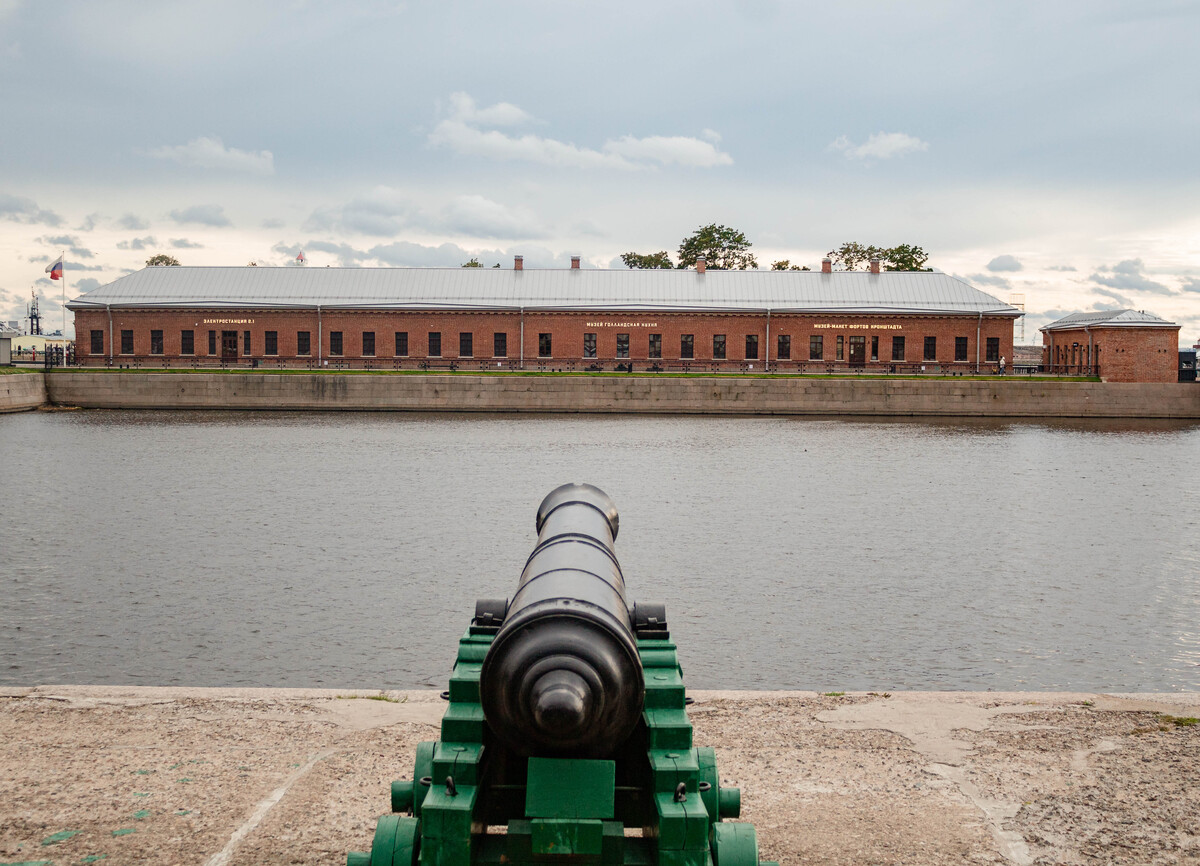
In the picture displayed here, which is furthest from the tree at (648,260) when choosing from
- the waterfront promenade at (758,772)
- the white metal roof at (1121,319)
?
the waterfront promenade at (758,772)

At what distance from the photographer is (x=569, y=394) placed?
43312 mm

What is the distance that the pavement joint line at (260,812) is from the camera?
4.47 metres

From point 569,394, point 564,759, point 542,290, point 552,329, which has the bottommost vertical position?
point 564,759

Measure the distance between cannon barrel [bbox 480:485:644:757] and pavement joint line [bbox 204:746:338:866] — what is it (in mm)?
1860

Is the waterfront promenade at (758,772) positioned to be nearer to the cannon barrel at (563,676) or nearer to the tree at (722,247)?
the cannon barrel at (563,676)

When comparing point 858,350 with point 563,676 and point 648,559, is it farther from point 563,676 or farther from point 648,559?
point 563,676

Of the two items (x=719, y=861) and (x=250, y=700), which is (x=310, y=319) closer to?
(x=250, y=700)

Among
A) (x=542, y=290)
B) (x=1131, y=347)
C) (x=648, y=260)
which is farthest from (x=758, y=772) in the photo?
(x=648, y=260)

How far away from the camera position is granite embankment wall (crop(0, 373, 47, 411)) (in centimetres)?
3950

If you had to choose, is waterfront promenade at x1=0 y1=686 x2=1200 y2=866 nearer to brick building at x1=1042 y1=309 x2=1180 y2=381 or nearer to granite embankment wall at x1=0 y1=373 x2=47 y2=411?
granite embankment wall at x1=0 y1=373 x2=47 y2=411

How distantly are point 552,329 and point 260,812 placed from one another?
50.1 m

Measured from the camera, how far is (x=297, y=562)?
13508 millimetres

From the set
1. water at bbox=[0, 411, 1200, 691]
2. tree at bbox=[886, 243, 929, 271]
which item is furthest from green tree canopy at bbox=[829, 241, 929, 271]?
water at bbox=[0, 411, 1200, 691]

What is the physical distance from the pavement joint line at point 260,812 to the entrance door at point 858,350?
51.8 m
